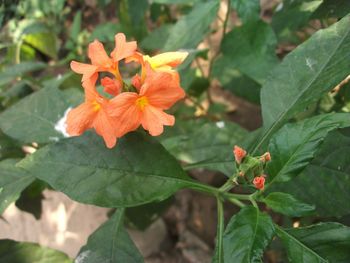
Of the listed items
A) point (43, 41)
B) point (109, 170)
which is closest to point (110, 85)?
point (109, 170)

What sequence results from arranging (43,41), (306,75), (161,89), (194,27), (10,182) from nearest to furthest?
1. (161,89)
2. (306,75)
3. (10,182)
4. (194,27)
5. (43,41)

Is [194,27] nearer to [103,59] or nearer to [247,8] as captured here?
[247,8]

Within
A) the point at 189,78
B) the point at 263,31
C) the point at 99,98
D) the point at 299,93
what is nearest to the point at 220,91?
the point at 189,78

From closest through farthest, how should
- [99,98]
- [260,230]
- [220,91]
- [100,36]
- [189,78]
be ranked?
1. [260,230]
2. [99,98]
3. [189,78]
4. [100,36]
5. [220,91]

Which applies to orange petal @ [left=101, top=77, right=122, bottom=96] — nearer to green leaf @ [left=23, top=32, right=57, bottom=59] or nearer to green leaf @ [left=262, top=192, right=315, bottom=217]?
green leaf @ [left=262, top=192, right=315, bottom=217]

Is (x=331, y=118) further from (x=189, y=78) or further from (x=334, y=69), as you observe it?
→ (x=189, y=78)
